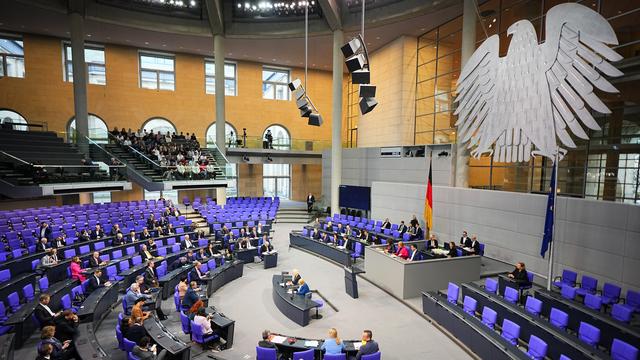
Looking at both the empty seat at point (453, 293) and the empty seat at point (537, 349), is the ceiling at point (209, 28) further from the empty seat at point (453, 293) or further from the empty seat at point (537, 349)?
the empty seat at point (537, 349)

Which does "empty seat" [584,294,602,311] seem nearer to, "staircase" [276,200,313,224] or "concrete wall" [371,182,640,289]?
"concrete wall" [371,182,640,289]

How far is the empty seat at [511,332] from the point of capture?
6.75m

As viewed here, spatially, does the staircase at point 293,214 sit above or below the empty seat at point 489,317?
below

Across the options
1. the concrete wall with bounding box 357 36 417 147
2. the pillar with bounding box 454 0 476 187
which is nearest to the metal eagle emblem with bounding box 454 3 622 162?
the pillar with bounding box 454 0 476 187

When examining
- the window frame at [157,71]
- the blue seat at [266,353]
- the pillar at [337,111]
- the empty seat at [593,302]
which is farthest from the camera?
the window frame at [157,71]

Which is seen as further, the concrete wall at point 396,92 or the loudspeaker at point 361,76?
the concrete wall at point 396,92

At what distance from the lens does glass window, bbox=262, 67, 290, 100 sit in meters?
29.0

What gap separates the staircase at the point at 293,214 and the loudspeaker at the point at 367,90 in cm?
1369

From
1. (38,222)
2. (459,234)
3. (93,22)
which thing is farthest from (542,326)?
(93,22)

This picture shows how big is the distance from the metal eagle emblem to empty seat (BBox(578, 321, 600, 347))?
15.6 feet

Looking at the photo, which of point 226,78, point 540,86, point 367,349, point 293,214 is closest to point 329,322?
point 367,349

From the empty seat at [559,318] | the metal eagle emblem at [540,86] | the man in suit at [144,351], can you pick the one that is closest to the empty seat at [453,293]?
the empty seat at [559,318]

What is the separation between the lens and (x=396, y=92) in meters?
21.3

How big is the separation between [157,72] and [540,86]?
2442 centimetres
